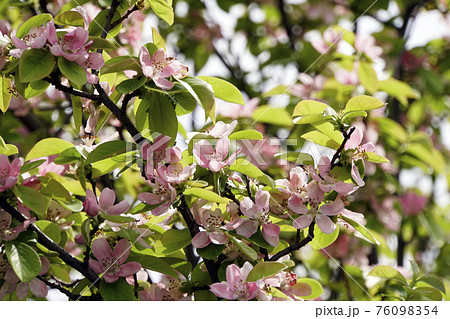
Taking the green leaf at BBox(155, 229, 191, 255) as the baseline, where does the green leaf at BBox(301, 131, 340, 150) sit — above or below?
above

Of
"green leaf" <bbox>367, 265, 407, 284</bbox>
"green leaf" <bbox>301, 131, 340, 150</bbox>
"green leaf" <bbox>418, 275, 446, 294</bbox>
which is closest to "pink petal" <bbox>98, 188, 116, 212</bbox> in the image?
"green leaf" <bbox>301, 131, 340, 150</bbox>

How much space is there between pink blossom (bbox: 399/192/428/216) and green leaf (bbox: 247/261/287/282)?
1.72 m

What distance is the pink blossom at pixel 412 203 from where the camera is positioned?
2568mm

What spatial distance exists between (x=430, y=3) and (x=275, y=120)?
1073mm

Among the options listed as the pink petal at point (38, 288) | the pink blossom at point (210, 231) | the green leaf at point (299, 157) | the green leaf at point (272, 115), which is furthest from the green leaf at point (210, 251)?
the green leaf at point (272, 115)

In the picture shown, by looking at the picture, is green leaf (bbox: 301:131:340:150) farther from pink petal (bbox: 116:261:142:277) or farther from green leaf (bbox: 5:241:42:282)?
green leaf (bbox: 5:241:42:282)

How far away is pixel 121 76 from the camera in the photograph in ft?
4.13

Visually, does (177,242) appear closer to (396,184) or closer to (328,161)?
(328,161)

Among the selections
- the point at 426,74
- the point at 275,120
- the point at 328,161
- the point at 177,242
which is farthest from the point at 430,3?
the point at 177,242

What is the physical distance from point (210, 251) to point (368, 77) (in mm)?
997

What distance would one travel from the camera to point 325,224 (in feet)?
3.42

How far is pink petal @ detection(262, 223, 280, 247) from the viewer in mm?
1039

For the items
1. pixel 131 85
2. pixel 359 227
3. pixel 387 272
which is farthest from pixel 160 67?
pixel 387 272

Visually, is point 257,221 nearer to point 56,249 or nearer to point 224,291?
point 224,291
